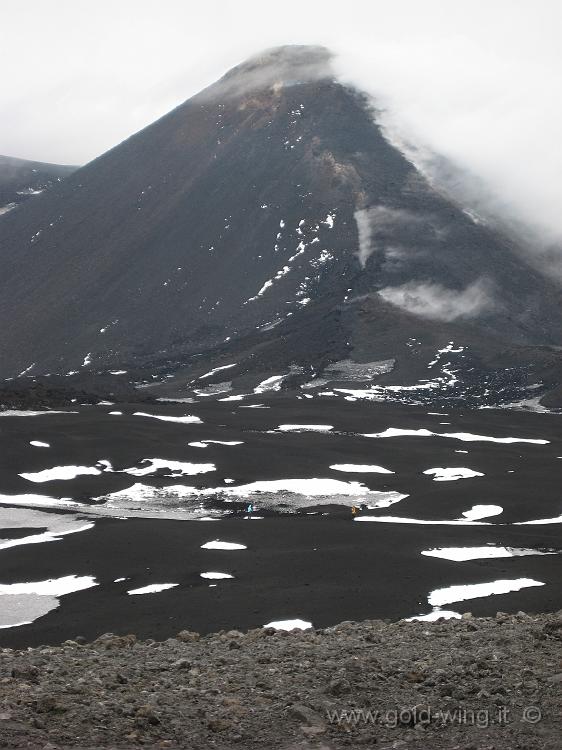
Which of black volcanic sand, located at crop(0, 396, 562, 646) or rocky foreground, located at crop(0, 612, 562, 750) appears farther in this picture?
black volcanic sand, located at crop(0, 396, 562, 646)

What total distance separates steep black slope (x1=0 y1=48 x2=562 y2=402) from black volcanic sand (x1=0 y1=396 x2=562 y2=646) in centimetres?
5605

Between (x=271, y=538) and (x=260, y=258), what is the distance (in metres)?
123

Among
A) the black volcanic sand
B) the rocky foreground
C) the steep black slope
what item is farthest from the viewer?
the steep black slope

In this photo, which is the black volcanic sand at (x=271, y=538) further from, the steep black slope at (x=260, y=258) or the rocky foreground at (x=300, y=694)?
the steep black slope at (x=260, y=258)

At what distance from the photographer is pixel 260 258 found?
518 ft

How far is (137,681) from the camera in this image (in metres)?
→ 13.6

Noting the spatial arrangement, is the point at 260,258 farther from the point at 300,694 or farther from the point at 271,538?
the point at 300,694

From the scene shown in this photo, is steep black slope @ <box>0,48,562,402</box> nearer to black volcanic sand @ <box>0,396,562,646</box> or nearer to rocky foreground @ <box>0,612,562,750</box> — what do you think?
black volcanic sand @ <box>0,396,562,646</box>

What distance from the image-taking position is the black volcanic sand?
25797 millimetres

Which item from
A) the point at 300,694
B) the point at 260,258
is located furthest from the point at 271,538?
the point at 260,258

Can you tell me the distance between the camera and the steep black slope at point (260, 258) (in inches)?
5551

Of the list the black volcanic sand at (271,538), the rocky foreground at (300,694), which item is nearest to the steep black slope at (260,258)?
the black volcanic sand at (271,538)

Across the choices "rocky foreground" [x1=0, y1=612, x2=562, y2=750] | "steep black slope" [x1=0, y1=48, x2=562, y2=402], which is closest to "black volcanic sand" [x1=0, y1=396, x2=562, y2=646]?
"rocky foreground" [x1=0, y1=612, x2=562, y2=750]

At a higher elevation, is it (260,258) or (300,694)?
(260,258)
